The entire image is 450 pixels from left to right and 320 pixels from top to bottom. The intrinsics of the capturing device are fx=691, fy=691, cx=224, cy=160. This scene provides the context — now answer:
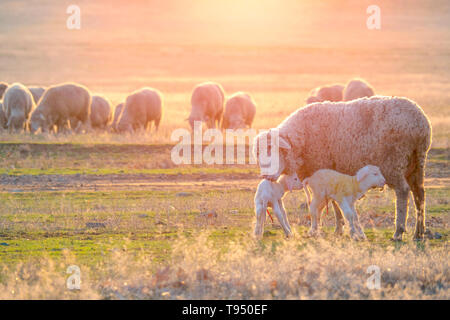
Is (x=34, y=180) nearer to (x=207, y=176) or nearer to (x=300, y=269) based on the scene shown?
(x=207, y=176)

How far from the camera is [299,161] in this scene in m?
11.6

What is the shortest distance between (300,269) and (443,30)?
105 m

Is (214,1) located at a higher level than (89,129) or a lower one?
higher

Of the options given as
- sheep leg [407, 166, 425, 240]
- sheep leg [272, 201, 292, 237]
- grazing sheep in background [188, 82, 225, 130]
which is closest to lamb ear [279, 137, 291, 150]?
sheep leg [272, 201, 292, 237]

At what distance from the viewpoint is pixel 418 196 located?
11.5 meters

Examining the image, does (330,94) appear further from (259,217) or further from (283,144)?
(259,217)

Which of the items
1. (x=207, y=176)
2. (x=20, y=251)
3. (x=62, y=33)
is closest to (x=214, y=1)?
(x=62, y=33)

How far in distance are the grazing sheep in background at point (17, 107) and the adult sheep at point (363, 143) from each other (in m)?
20.4

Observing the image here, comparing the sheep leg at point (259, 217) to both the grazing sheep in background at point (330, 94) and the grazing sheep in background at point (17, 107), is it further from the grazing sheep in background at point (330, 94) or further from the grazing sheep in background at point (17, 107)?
the grazing sheep in background at point (330, 94)

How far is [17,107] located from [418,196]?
22574 mm

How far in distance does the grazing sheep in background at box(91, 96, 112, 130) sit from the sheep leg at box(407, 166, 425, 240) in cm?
2488

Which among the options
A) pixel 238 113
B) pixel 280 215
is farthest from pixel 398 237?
pixel 238 113

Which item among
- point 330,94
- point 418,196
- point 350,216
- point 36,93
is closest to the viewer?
point 350,216

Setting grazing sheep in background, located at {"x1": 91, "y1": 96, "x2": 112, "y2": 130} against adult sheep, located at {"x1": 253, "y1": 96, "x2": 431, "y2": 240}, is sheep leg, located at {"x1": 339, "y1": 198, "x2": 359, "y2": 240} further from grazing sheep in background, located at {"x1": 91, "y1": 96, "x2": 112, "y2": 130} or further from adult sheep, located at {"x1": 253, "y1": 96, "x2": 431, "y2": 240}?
grazing sheep in background, located at {"x1": 91, "y1": 96, "x2": 112, "y2": 130}
